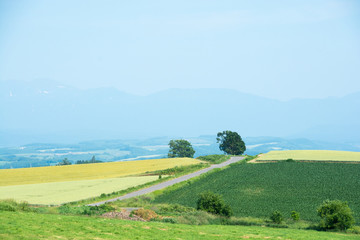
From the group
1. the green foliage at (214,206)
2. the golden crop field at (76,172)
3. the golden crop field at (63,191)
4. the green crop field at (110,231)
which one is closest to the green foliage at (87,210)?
the green crop field at (110,231)

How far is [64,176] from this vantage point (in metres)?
91.6

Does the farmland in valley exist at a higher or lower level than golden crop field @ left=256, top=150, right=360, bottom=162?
lower

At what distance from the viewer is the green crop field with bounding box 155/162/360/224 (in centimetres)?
4912

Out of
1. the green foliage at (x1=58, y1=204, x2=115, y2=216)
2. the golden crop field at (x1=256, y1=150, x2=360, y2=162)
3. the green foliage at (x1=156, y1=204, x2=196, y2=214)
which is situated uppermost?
the golden crop field at (x1=256, y1=150, x2=360, y2=162)

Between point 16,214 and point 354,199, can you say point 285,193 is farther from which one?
point 16,214

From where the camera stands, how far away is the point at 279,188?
62.0 m

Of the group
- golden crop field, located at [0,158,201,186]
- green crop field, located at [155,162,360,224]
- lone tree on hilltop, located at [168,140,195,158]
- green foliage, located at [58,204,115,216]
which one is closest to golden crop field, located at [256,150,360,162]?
green crop field, located at [155,162,360,224]

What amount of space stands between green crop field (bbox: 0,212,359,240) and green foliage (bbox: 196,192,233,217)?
7450 mm

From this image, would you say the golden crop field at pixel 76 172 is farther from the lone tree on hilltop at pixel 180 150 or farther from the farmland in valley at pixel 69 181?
the lone tree on hilltop at pixel 180 150

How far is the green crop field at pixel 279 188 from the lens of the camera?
161 feet

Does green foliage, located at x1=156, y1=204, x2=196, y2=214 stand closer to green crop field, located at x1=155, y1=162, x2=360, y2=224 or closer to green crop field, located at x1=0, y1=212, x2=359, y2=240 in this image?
green crop field, located at x1=155, y1=162, x2=360, y2=224

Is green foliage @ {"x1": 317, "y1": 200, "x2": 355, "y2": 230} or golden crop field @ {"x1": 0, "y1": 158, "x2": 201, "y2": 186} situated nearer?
green foliage @ {"x1": 317, "y1": 200, "x2": 355, "y2": 230}

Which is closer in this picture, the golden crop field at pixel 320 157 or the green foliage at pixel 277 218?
the green foliage at pixel 277 218

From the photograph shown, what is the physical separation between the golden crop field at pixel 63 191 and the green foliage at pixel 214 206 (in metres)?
18.7
